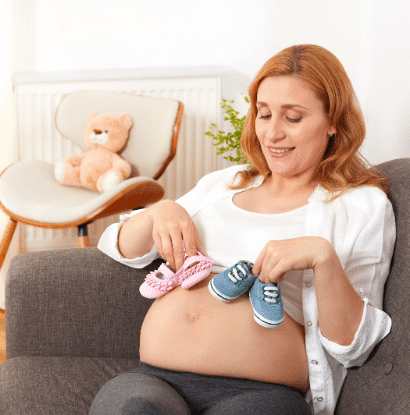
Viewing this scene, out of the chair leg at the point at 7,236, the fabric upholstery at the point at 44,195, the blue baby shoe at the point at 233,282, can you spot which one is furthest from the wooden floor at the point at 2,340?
the blue baby shoe at the point at 233,282

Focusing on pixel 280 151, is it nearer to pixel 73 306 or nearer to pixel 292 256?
pixel 292 256

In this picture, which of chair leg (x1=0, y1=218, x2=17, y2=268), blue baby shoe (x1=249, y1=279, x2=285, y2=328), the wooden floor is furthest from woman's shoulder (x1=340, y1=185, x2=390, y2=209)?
chair leg (x1=0, y1=218, x2=17, y2=268)

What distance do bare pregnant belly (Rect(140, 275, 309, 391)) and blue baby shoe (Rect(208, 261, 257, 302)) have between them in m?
0.04

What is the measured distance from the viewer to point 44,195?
7.54 ft

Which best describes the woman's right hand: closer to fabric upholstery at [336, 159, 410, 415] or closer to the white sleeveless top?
the white sleeveless top

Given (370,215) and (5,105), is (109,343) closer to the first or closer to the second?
(370,215)

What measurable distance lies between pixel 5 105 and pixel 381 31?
6.23 ft

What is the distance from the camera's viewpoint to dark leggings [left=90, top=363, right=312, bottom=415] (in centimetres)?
78

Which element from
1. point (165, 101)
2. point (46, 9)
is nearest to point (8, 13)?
point (46, 9)

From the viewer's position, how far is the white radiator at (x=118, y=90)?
9.30 feet

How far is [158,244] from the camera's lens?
3.44 ft

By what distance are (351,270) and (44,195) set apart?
64.8 inches

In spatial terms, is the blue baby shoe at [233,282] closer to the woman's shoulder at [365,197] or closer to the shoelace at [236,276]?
the shoelace at [236,276]

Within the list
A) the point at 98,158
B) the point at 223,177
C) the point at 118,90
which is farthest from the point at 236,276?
the point at 118,90
